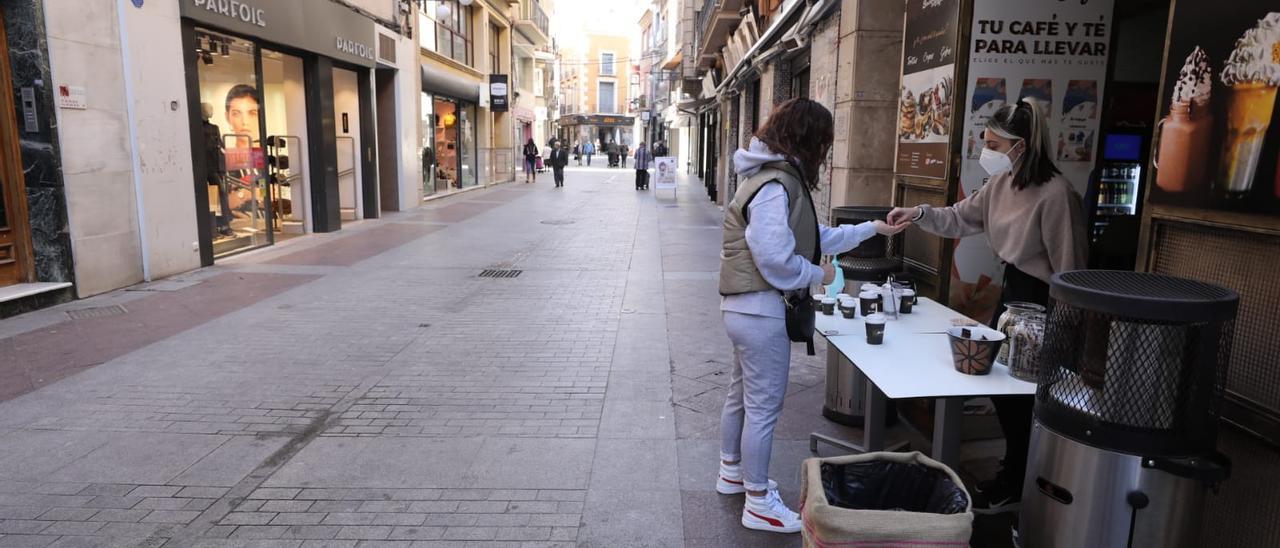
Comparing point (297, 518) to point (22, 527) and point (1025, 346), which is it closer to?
point (22, 527)

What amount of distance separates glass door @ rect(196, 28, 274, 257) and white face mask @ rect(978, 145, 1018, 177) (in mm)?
9617

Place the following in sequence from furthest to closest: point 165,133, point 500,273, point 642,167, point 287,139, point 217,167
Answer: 1. point 642,167
2. point 287,139
3. point 217,167
4. point 500,273
5. point 165,133

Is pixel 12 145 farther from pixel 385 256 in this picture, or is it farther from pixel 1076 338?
pixel 1076 338

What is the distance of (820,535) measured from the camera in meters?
2.35

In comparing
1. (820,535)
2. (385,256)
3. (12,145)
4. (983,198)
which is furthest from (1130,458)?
(385,256)

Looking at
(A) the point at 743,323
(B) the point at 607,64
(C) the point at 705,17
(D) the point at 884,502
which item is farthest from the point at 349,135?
(B) the point at 607,64

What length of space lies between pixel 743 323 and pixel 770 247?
0.36 m

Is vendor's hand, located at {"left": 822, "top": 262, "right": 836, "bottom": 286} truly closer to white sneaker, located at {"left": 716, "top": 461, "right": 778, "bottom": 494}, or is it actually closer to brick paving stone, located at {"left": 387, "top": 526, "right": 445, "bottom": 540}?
white sneaker, located at {"left": 716, "top": 461, "right": 778, "bottom": 494}

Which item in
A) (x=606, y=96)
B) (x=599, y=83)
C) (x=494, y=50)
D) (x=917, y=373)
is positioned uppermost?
(x=599, y=83)

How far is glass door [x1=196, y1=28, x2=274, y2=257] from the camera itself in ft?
35.2

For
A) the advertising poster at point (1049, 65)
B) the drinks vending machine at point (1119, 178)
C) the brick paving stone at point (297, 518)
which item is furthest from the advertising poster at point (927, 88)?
the brick paving stone at point (297, 518)

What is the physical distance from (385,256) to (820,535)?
967 centimetres

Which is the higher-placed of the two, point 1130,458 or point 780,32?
point 780,32

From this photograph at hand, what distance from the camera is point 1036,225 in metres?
3.63
